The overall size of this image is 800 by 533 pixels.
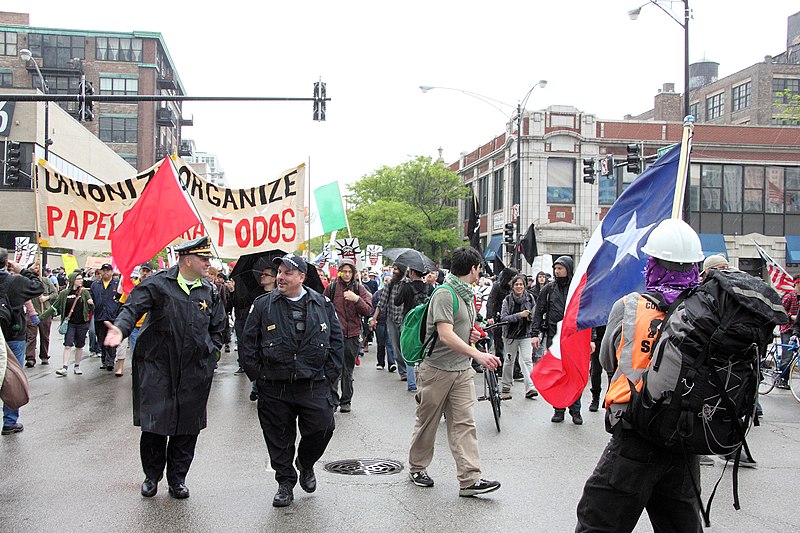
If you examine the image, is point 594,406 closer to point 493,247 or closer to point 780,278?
point 780,278

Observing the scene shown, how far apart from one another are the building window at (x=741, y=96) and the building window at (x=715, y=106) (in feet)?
5.60

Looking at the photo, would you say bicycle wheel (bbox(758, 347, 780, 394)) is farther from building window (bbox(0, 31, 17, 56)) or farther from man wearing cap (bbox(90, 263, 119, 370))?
building window (bbox(0, 31, 17, 56))

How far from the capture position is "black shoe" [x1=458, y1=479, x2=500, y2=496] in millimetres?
6344

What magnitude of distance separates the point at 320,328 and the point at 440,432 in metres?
3.51

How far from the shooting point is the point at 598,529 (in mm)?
3746

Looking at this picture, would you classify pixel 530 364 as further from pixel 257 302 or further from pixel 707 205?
pixel 707 205

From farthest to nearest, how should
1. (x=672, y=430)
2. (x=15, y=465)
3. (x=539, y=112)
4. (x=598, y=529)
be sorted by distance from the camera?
(x=539, y=112) → (x=15, y=465) → (x=598, y=529) → (x=672, y=430)

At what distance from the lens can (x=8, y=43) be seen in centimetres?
7088

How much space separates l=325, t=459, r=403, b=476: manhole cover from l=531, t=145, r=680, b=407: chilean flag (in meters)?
1.75

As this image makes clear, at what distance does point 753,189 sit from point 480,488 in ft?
149

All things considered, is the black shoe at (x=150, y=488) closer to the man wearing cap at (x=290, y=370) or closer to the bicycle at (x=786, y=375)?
the man wearing cap at (x=290, y=370)

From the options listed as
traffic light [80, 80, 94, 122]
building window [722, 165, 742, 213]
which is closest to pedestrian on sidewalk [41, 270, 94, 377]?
traffic light [80, 80, 94, 122]

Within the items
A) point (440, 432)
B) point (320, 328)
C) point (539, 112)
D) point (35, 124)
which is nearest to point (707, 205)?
point (539, 112)

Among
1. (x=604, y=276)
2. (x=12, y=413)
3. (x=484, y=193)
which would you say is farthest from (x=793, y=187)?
(x=12, y=413)
